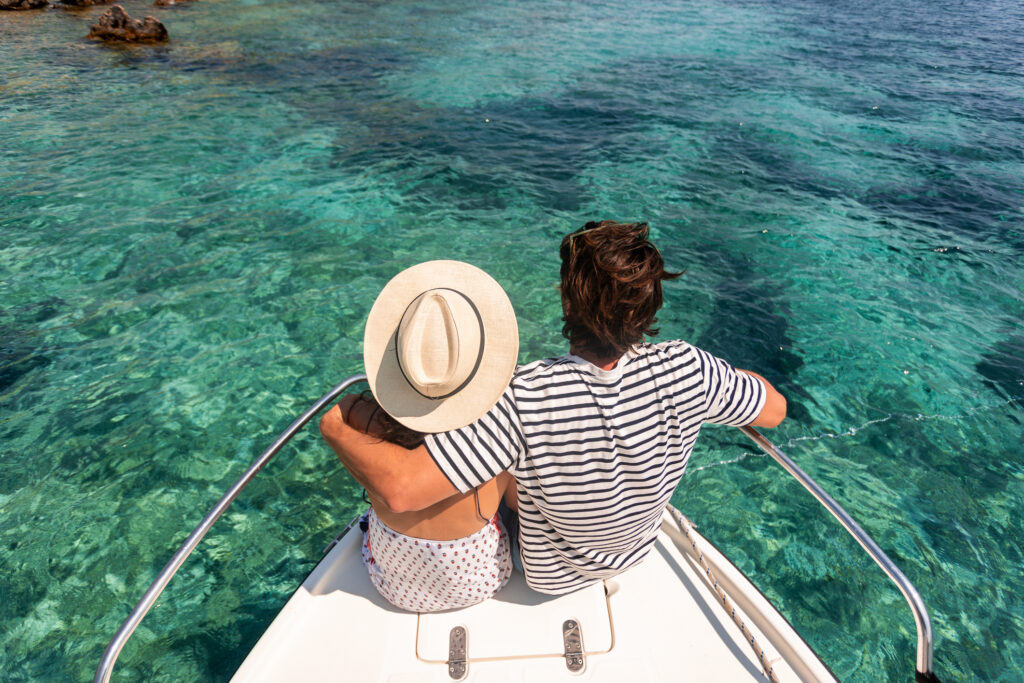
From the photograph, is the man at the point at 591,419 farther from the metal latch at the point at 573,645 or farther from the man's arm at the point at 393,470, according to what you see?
the metal latch at the point at 573,645

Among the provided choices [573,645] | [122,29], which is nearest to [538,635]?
[573,645]

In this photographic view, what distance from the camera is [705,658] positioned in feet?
7.67

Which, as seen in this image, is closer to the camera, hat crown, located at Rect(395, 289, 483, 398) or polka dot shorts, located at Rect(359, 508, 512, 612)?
hat crown, located at Rect(395, 289, 483, 398)

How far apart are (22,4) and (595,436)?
2901 centimetres

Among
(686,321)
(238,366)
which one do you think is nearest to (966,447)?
(686,321)

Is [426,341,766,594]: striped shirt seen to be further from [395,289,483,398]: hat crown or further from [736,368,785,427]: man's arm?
[395,289,483,398]: hat crown

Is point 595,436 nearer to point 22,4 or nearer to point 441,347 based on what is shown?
point 441,347

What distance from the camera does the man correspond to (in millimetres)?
1823

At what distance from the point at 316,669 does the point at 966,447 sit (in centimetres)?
572

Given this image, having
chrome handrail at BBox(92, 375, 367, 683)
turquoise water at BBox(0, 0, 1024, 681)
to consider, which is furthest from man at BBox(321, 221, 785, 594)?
turquoise water at BBox(0, 0, 1024, 681)

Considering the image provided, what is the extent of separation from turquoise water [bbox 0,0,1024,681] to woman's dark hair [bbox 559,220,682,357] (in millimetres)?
3045

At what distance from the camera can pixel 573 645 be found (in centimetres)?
232

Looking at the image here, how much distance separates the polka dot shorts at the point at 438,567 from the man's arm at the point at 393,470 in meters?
0.42

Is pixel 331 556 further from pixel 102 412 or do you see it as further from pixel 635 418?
pixel 102 412
